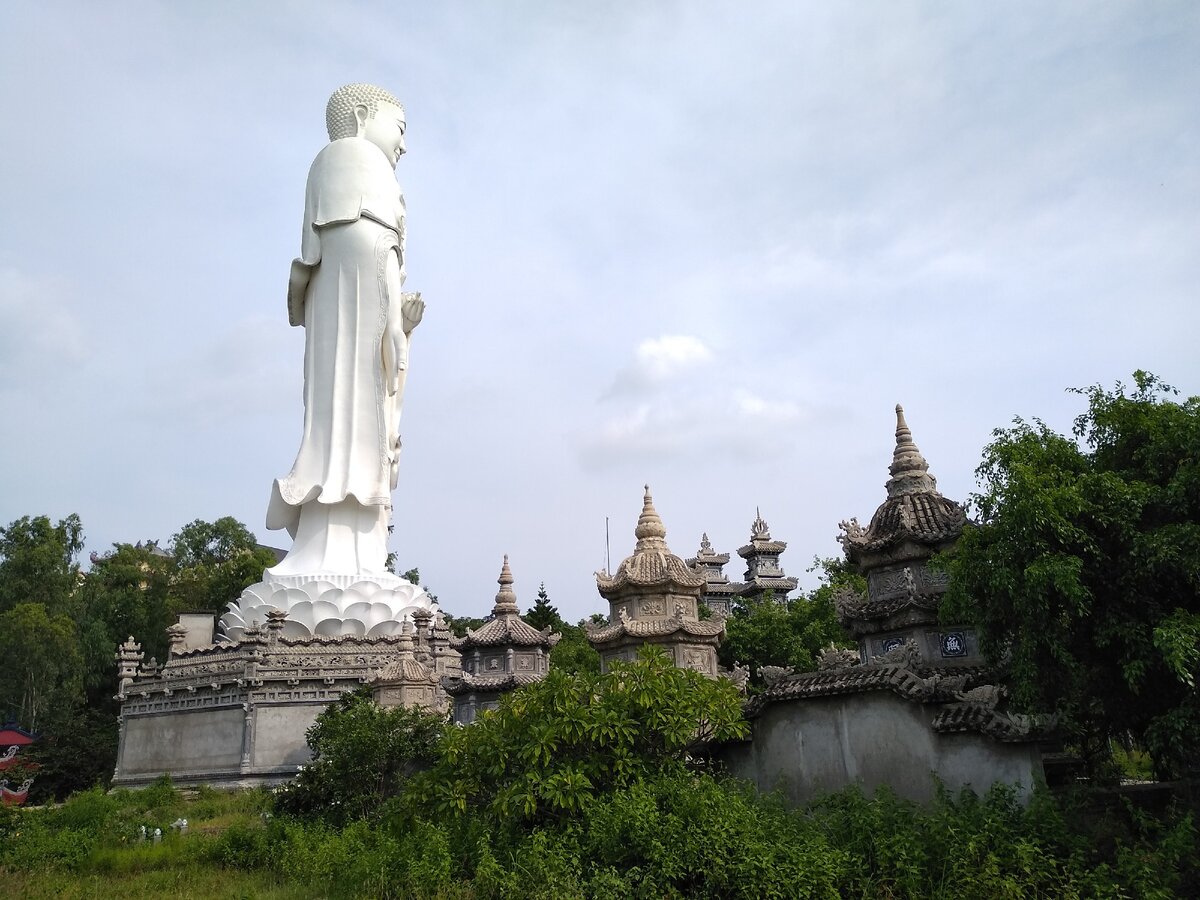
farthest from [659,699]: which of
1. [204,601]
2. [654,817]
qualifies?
[204,601]

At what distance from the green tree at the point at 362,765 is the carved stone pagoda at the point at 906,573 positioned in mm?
5577

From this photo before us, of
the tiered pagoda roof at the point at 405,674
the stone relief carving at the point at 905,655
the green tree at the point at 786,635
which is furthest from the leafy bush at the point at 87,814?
the green tree at the point at 786,635

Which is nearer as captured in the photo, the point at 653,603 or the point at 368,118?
the point at 653,603

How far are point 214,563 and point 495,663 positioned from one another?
2265cm

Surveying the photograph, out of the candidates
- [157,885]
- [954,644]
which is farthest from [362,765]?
[954,644]

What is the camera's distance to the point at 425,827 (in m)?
8.69

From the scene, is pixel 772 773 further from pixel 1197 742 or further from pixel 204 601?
pixel 204 601

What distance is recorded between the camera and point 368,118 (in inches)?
942

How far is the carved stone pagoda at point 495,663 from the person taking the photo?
18.6m

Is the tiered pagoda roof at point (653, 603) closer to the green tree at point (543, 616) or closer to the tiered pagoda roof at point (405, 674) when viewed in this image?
→ the tiered pagoda roof at point (405, 674)

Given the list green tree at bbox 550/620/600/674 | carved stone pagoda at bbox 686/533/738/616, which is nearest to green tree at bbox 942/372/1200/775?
green tree at bbox 550/620/600/674

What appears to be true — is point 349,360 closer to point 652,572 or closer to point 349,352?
point 349,352

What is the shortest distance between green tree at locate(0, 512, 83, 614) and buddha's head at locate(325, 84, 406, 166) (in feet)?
58.3

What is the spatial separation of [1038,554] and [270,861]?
8349 millimetres
